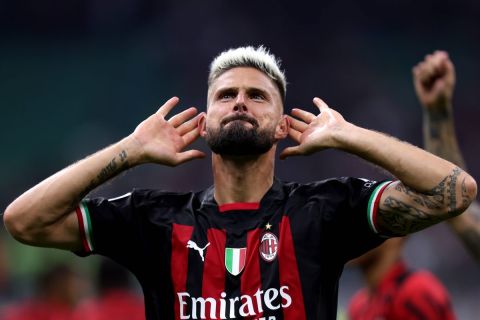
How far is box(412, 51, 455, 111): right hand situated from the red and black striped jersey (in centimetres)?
102

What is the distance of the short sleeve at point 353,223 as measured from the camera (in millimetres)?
3974

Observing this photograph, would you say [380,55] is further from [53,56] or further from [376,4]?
[53,56]

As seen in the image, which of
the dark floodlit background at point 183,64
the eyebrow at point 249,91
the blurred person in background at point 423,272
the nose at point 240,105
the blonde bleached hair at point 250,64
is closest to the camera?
the nose at point 240,105

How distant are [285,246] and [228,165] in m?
0.58

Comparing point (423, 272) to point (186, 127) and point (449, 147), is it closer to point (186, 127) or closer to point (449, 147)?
point (449, 147)

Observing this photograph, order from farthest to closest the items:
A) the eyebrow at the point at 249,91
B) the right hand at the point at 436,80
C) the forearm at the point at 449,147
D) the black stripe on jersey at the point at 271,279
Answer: the forearm at the point at 449,147 → the right hand at the point at 436,80 → the eyebrow at the point at 249,91 → the black stripe on jersey at the point at 271,279

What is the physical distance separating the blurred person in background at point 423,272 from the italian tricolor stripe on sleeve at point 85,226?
212cm

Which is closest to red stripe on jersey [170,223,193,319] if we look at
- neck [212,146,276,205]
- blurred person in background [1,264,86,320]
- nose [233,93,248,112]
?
neck [212,146,276,205]

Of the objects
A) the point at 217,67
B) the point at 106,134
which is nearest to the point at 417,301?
the point at 217,67

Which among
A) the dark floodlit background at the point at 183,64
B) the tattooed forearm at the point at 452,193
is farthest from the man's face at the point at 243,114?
the dark floodlit background at the point at 183,64

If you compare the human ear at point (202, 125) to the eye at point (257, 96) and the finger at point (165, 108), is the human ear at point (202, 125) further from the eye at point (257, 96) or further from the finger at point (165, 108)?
the eye at point (257, 96)

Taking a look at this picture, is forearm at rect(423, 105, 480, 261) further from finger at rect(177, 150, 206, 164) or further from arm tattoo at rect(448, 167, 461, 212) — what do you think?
finger at rect(177, 150, 206, 164)

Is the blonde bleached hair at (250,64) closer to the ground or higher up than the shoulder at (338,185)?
higher up

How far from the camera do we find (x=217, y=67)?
4.50 metres
